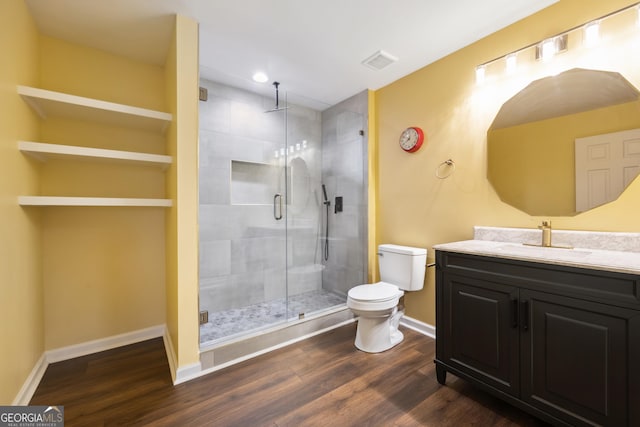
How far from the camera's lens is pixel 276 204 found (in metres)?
3.13

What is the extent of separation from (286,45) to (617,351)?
8.52ft

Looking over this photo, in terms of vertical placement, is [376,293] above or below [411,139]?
below

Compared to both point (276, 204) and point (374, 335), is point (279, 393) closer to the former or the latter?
point (374, 335)

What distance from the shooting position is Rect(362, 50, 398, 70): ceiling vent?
2234 mm

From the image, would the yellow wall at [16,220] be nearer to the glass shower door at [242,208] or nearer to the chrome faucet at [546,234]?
the glass shower door at [242,208]

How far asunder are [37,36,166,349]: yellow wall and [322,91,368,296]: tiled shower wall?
1731mm

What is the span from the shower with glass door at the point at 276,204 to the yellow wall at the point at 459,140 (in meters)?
0.37

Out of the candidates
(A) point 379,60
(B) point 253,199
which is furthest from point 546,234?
(B) point 253,199

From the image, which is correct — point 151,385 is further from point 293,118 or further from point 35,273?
point 293,118

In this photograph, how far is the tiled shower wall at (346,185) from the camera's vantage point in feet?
9.74

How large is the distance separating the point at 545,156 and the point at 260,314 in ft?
8.78

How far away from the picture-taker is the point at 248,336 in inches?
83.4

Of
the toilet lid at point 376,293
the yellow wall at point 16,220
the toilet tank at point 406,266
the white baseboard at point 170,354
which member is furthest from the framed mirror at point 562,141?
the yellow wall at point 16,220

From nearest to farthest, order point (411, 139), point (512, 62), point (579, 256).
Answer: point (579, 256), point (512, 62), point (411, 139)
